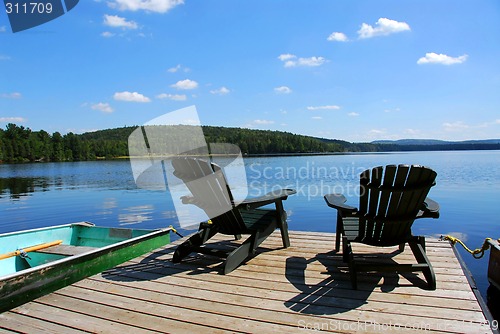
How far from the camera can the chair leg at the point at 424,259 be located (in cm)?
253

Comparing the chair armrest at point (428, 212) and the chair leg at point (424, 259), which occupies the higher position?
the chair armrest at point (428, 212)

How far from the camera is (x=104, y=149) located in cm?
6781

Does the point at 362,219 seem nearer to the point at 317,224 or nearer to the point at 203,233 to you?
the point at 203,233

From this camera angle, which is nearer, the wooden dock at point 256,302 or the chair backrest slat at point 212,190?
the wooden dock at point 256,302

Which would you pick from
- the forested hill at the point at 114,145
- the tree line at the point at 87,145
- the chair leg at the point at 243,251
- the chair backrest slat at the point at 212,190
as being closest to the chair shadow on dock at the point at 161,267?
the chair leg at the point at 243,251

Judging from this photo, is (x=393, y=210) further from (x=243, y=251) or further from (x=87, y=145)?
(x=87, y=145)

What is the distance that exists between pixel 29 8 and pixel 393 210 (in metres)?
5.89

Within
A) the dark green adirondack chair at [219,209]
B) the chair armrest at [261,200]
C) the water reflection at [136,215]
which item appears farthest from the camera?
the water reflection at [136,215]

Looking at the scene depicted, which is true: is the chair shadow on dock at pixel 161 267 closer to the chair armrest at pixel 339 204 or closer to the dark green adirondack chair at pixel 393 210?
the chair armrest at pixel 339 204

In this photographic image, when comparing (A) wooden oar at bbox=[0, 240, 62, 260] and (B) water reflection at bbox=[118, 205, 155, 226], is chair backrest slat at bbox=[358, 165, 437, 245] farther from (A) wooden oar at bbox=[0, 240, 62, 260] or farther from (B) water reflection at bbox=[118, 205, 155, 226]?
(B) water reflection at bbox=[118, 205, 155, 226]

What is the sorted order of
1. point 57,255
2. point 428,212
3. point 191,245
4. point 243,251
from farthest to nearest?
point 57,255
point 191,245
point 243,251
point 428,212

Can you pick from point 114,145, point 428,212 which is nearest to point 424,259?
point 428,212

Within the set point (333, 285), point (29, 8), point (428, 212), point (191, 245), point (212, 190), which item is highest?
point (29, 8)

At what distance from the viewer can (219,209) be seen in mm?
3262
